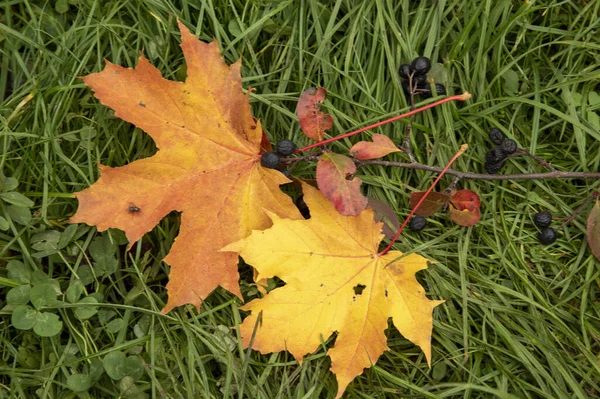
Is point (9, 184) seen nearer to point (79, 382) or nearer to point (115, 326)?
point (115, 326)

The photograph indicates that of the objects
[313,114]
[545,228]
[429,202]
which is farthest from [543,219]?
[313,114]

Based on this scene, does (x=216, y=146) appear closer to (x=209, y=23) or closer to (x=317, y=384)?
(x=209, y=23)

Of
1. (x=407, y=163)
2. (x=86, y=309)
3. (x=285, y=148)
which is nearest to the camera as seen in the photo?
(x=285, y=148)

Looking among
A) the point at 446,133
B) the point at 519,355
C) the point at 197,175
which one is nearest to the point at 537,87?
the point at 446,133

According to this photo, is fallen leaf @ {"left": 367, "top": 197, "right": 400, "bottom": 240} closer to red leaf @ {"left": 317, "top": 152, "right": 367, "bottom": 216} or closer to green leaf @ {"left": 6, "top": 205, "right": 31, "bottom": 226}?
red leaf @ {"left": 317, "top": 152, "right": 367, "bottom": 216}

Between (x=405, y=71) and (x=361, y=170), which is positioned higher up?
(x=405, y=71)
